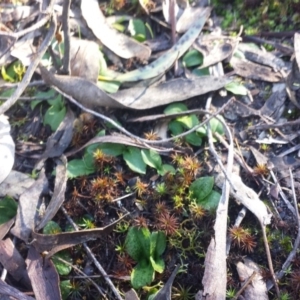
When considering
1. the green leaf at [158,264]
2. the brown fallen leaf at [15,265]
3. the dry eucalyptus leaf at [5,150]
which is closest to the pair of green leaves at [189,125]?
the green leaf at [158,264]

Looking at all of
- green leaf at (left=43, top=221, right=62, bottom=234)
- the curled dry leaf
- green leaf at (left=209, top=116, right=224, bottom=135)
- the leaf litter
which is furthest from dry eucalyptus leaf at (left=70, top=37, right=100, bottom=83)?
the curled dry leaf

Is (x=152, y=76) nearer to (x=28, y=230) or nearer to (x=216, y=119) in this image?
(x=216, y=119)

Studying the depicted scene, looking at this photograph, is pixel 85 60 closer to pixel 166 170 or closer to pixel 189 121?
pixel 189 121

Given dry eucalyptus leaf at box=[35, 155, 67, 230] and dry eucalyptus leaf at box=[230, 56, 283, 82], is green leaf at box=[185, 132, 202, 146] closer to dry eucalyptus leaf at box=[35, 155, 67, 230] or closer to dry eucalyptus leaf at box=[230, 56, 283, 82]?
dry eucalyptus leaf at box=[230, 56, 283, 82]

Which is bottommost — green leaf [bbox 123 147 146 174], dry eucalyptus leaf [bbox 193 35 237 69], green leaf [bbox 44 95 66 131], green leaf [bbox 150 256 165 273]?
green leaf [bbox 150 256 165 273]

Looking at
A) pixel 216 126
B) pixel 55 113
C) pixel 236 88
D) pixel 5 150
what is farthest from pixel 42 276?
pixel 236 88

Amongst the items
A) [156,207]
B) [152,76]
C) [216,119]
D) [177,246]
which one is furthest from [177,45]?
[177,246]
